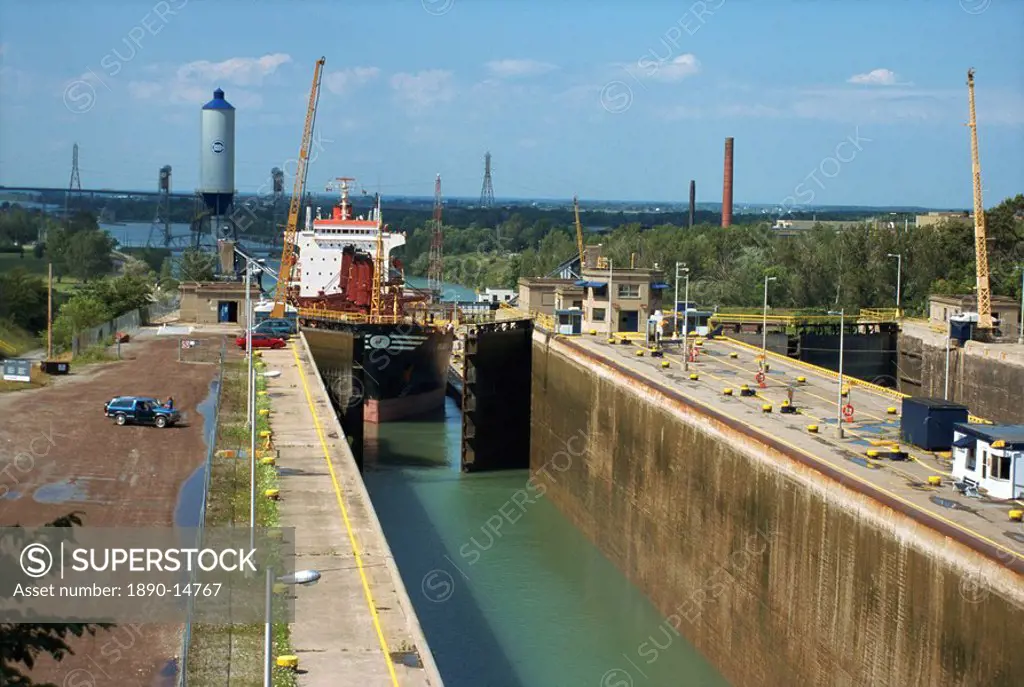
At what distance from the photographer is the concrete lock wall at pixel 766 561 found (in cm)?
2194

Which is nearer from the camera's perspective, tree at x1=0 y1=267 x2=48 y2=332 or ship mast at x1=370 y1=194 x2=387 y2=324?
ship mast at x1=370 y1=194 x2=387 y2=324

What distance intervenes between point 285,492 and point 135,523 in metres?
3.44

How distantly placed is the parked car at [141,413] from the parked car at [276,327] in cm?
1823

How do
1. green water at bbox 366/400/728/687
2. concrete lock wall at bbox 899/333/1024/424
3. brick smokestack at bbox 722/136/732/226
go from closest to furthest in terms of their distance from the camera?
green water at bbox 366/400/728/687 < concrete lock wall at bbox 899/333/1024/424 < brick smokestack at bbox 722/136/732/226

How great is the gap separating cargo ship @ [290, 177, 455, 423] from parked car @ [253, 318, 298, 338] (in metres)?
1.46

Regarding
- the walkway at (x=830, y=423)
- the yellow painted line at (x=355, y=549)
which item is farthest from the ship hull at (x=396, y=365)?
the yellow painted line at (x=355, y=549)

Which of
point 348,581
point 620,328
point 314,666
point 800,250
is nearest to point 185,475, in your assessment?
point 348,581

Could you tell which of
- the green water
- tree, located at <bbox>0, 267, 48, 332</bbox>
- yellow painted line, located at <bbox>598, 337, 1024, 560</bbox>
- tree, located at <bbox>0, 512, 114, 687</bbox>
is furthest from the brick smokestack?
tree, located at <bbox>0, 512, 114, 687</bbox>

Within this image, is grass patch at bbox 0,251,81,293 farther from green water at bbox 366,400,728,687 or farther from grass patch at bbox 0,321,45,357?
green water at bbox 366,400,728,687

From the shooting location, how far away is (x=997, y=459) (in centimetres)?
2605

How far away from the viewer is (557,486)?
50.2m

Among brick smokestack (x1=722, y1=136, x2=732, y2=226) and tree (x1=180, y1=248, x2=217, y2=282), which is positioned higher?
brick smokestack (x1=722, y1=136, x2=732, y2=226)

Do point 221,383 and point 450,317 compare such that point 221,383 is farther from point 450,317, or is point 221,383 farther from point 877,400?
point 450,317

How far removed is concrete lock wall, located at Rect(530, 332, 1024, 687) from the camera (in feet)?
72.0
